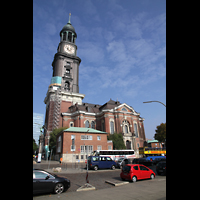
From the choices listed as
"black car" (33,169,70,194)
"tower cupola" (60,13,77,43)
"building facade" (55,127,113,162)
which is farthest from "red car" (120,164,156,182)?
"tower cupola" (60,13,77,43)

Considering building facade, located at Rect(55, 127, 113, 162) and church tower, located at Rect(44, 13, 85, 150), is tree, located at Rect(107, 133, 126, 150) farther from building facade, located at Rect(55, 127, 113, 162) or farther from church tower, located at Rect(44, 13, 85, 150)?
church tower, located at Rect(44, 13, 85, 150)

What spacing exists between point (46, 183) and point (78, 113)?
44.9 m

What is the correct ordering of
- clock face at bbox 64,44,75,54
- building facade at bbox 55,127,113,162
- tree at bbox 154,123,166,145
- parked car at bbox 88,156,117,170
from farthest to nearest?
clock face at bbox 64,44,75,54 → tree at bbox 154,123,166,145 → building facade at bbox 55,127,113,162 → parked car at bbox 88,156,117,170

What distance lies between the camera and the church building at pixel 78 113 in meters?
52.5

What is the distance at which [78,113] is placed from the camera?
2098 inches

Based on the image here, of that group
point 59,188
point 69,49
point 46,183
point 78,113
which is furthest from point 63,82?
point 46,183

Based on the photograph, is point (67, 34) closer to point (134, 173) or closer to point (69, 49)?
point (69, 49)

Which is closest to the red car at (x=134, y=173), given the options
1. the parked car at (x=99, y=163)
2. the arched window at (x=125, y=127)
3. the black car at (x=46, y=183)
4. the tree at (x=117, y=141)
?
the black car at (x=46, y=183)

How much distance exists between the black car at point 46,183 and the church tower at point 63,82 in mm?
44425

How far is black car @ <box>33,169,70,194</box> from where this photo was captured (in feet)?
27.2
